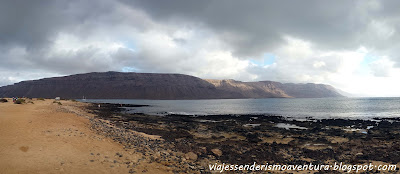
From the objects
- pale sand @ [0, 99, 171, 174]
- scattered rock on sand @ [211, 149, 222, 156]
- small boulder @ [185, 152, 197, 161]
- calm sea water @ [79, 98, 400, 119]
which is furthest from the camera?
calm sea water @ [79, 98, 400, 119]

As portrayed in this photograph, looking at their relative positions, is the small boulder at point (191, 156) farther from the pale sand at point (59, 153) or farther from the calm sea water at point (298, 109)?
the calm sea water at point (298, 109)

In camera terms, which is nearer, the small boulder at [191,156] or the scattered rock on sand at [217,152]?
the small boulder at [191,156]

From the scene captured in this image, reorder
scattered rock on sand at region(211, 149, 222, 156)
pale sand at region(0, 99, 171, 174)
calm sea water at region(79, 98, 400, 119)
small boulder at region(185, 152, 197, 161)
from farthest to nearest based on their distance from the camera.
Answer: calm sea water at region(79, 98, 400, 119) < scattered rock on sand at region(211, 149, 222, 156) < small boulder at region(185, 152, 197, 161) < pale sand at region(0, 99, 171, 174)

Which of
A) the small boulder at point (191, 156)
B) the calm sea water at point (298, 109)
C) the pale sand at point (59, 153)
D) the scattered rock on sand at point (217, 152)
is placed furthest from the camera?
the calm sea water at point (298, 109)

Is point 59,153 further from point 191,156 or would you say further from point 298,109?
point 298,109

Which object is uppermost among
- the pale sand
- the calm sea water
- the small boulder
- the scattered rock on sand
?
the pale sand

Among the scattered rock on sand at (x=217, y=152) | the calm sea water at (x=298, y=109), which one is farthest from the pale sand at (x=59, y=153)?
the calm sea water at (x=298, y=109)

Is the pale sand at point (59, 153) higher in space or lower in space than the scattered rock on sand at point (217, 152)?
higher

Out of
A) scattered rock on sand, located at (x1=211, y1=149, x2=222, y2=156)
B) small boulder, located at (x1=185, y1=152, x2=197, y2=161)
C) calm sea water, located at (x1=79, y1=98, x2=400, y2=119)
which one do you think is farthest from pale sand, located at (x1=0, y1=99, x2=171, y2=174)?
calm sea water, located at (x1=79, y1=98, x2=400, y2=119)

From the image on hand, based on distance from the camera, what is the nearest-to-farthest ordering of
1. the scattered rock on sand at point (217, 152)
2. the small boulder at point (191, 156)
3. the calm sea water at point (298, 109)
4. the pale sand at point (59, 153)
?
the pale sand at point (59, 153), the small boulder at point (191, 156), the scattered rock on sand at point (217, 152), the calm sea water at point (298, 109)

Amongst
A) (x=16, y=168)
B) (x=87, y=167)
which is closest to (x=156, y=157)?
(x=87, y=167)

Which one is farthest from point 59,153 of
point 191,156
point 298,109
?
point 298,109

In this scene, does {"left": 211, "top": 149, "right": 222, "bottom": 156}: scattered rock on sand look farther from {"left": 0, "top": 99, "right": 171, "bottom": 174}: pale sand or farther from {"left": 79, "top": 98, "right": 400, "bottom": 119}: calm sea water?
{"left": 79, "top": 98, "right": 400, "bottom": 119}: calm sea water

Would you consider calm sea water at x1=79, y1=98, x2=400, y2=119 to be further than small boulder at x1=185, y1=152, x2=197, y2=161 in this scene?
Yes
